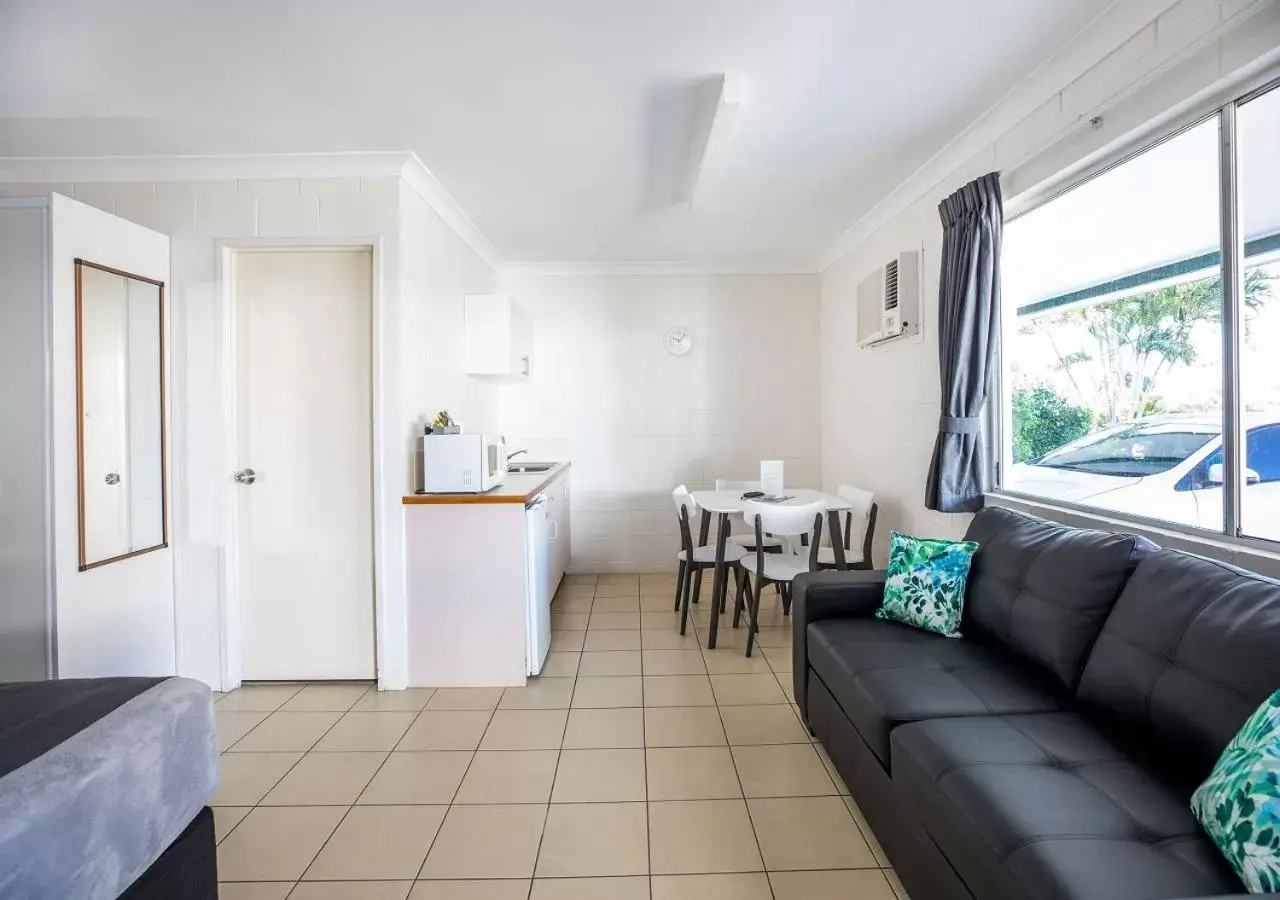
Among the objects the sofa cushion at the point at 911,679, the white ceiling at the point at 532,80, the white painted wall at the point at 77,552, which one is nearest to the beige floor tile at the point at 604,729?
the sofa cushion at the point at 911,679

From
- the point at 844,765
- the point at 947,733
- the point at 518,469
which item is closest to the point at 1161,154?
the point at 947,733

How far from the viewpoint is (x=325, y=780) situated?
222 centimetres

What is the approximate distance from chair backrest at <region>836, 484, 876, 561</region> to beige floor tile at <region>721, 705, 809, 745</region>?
1.09m

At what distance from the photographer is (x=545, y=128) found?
2.63 meters

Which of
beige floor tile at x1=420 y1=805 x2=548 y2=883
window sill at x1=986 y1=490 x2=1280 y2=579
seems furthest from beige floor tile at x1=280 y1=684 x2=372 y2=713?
window sill at x1=986 y1=490 x2=1280 y2=579

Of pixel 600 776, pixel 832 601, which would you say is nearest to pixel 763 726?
pixel 832 601

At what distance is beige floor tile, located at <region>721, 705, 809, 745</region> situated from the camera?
2432 millimetres

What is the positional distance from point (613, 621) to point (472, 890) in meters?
2.25

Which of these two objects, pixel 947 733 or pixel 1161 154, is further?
pixel 1161 154

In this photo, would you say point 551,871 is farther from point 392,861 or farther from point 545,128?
point 545,128

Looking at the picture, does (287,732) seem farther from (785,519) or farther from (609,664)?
(785,519)

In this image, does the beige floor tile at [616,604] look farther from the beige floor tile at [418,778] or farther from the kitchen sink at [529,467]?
the beige floor tile at [418,778]

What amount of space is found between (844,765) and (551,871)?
973mm

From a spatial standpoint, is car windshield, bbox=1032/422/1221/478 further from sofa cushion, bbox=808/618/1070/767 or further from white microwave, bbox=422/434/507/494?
white microwave, bbox=422/434/507/494
